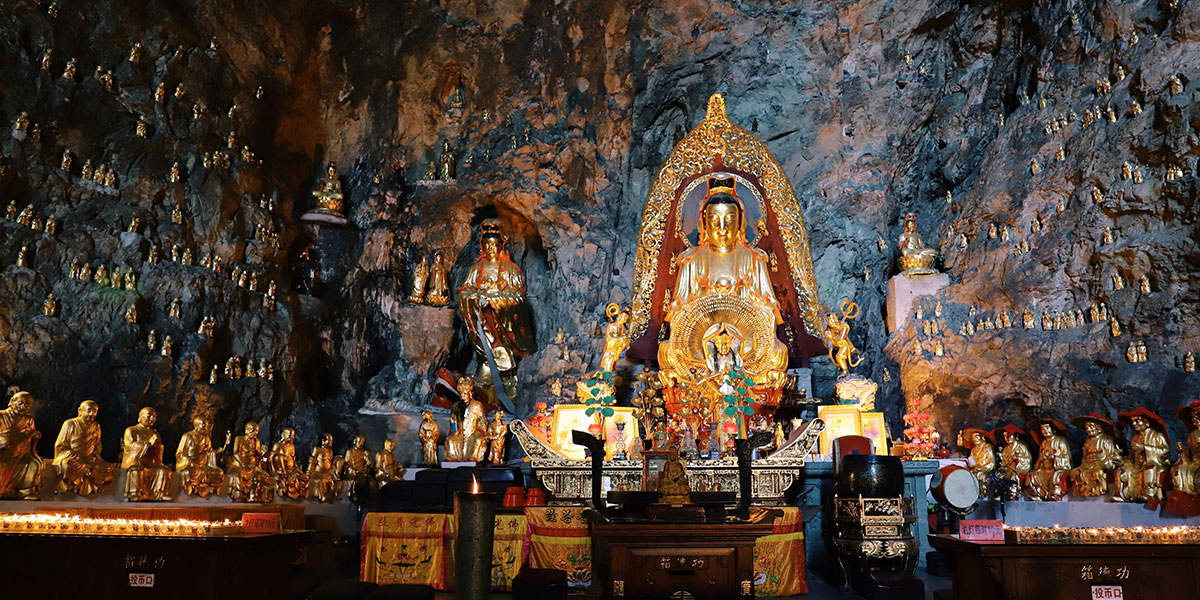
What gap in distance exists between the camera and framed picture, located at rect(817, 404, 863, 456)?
972 centimetres

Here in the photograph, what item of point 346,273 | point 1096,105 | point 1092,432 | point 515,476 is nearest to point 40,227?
point 346,273

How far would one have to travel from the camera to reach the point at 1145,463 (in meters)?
8.15

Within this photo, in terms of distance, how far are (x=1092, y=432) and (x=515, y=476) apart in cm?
628

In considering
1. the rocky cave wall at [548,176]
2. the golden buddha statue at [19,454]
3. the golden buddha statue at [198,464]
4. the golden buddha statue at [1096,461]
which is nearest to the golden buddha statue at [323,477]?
the golden buddha statue at [198,464]

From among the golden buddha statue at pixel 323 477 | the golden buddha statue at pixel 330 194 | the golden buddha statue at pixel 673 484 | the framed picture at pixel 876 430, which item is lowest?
the golden buddha statue at pixel 323 477

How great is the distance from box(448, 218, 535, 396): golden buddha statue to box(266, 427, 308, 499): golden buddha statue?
406cm

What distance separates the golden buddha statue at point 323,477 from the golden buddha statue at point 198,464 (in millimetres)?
1194

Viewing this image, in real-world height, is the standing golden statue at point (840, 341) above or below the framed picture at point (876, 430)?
above

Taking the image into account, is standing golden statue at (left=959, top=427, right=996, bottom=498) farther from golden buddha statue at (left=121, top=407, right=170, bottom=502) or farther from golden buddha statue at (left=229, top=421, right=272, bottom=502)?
golden buddha statue at (left=121, top=407, right=170, bottom=502)

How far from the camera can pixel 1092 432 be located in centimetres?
880

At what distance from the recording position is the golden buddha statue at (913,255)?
41.7 feet

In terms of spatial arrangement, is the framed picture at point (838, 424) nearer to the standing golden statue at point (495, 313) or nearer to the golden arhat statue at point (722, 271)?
the golden arhat statue at point (722, 271)

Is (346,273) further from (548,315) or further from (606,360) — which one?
(606,360)

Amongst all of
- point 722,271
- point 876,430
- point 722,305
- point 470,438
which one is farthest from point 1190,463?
point 470,438
